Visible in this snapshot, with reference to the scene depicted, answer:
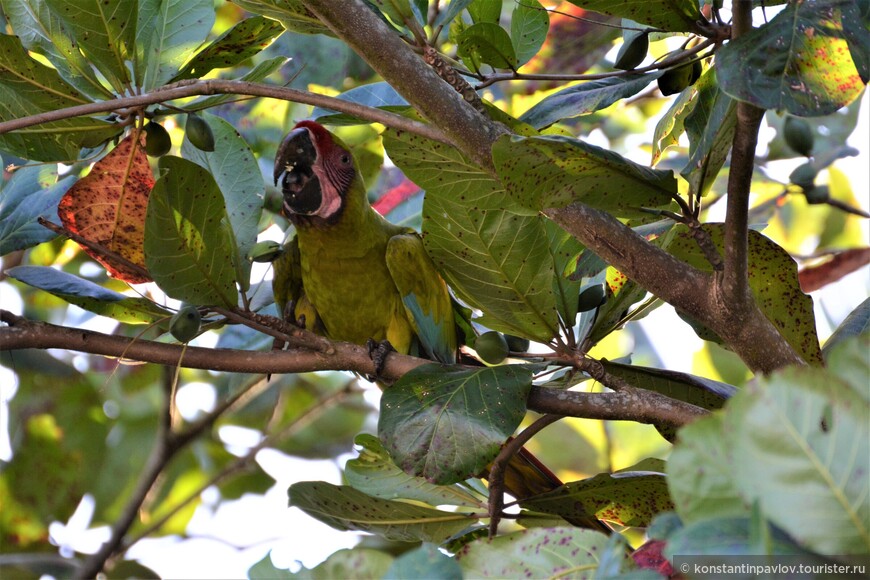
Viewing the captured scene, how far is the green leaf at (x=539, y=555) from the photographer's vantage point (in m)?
0.75

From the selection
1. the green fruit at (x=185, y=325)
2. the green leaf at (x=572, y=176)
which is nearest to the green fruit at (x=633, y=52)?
the green leaf at (x=572, y=176)

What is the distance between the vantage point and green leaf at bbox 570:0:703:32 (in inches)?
36.4

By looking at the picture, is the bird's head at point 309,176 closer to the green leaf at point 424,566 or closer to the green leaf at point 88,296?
the green leaf at point 88,296

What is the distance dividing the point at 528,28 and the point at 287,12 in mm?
302

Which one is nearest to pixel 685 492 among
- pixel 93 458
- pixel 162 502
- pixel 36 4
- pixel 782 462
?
pixel 782 462

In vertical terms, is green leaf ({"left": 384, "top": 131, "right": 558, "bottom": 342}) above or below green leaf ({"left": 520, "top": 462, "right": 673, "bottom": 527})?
above

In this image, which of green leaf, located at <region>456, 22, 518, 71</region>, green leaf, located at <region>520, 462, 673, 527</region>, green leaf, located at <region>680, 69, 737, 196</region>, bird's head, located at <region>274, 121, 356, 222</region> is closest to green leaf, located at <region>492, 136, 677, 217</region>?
green leaf, located at <region>680, 69, 737, 196</region>

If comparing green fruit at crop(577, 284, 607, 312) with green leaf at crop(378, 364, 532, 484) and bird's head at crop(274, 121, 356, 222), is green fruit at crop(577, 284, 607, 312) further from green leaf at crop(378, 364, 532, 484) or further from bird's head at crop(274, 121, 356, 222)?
bird's head at crop(274, 121, 356, 222)

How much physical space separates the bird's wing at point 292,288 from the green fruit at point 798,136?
3.34ft

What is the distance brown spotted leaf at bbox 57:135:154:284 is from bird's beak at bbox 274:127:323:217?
0.52 meters

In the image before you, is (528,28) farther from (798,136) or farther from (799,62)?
(798,136)

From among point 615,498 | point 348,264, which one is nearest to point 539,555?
point 615,498

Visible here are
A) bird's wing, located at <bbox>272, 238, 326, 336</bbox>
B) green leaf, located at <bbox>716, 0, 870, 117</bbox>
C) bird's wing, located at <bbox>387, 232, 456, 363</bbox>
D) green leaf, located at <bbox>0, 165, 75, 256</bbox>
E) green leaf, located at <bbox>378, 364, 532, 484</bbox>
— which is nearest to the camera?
green leaf, located at <bbox>716, 0, 870, 117</bbox>

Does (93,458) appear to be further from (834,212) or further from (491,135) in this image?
(834,212)
